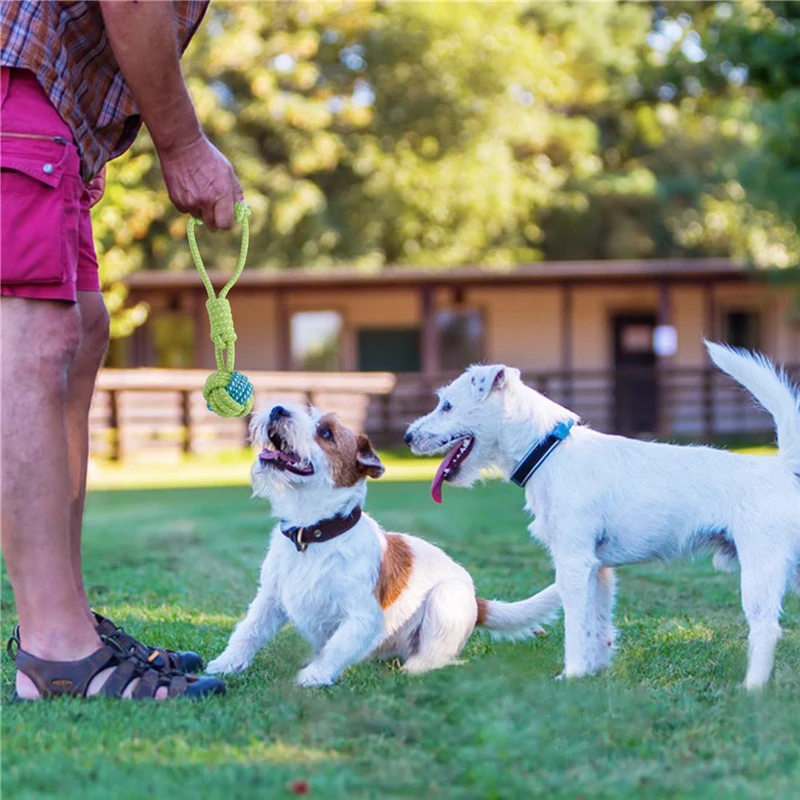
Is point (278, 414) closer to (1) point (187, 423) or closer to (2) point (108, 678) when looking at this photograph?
(2) point (108, 678)

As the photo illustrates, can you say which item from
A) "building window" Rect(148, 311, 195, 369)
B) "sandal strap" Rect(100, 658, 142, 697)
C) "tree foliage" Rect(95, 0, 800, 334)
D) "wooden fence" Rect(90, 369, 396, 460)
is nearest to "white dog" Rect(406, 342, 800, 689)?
"sandal strap" Rect(100, 658, 142, 697)

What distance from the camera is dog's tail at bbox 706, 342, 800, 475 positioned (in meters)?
4.01

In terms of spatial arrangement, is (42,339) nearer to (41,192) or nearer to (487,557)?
(41,192)

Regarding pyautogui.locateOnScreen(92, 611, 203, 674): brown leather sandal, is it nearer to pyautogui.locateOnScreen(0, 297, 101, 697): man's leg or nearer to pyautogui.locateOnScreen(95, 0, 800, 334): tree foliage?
pyautogui.locateOnScreen(0, 297, 101, 697): man's leg

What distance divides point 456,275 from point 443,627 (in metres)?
18.9

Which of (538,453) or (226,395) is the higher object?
(226,395)

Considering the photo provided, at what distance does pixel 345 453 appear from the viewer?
4207 millimetres

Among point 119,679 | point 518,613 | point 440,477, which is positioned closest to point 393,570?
point 440,477

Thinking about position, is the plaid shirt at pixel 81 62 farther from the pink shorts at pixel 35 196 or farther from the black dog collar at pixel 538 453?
the black dog collar at pixel 538 453

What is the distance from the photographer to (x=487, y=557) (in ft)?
23.9

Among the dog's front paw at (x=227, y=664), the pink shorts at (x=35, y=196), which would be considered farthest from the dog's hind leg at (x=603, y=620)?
the pink shorts at (x=35, y=196)

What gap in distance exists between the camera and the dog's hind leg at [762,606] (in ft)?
12.0

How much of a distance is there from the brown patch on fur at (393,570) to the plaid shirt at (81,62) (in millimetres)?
1671

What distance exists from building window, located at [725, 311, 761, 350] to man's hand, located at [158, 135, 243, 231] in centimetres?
2305
